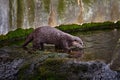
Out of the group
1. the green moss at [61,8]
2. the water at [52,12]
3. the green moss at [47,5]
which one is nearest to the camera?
the water at [52,12]

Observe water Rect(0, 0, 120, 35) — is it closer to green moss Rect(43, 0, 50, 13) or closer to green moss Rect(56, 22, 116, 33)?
green moss Rect(43, 0, 50, 13)

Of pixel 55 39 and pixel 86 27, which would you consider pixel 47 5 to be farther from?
pixel 55 39

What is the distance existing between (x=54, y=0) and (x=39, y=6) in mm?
1084

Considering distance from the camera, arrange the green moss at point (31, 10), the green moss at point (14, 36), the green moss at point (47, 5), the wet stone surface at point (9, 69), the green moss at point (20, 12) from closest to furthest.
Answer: the wet stone surface at point (9, 69)
the green moss at point (14, 36)
the green moss at point (20, 12)
the green moss at point (31, 10)
the green moss at point (47, 5)

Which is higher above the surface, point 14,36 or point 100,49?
point 14,36

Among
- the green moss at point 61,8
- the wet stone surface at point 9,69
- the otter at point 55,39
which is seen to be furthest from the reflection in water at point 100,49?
the green moss at point 61,8

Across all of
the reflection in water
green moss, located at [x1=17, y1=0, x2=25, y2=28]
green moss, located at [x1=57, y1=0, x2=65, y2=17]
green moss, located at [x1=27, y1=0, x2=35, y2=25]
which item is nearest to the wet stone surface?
the reflection in water

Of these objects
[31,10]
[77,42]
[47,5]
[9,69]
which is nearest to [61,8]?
[47,5]

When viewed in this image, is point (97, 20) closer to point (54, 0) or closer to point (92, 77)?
point (54, 0)

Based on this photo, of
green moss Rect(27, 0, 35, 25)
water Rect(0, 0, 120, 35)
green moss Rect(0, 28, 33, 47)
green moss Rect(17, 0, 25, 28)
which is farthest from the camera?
green moss Rect(27, 0, 35, 25)

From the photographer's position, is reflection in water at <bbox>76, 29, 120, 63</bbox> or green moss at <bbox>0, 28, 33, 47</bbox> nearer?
reflection in water at <bbox>76, 29, 120, 63</bbox>

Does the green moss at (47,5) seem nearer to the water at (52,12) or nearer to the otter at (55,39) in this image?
the water at (52,12)

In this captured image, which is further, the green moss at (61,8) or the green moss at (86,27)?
the green moss at (61,8)

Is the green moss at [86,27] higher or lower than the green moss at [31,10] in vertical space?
lower
